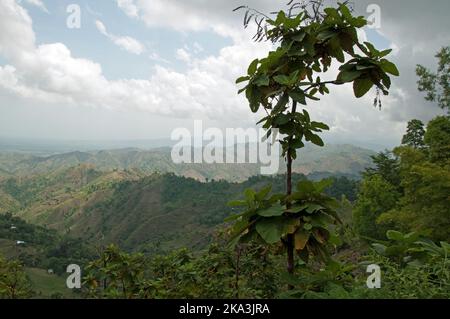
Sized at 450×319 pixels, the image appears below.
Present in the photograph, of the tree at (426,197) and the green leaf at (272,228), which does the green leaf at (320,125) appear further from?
the tree at (426,197)

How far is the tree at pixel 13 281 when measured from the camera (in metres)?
3.10

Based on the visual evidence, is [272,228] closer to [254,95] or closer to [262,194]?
[262,194]

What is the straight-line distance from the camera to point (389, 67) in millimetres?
2891

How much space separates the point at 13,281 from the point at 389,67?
12.2 feet

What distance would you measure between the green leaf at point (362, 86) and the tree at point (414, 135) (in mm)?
33585

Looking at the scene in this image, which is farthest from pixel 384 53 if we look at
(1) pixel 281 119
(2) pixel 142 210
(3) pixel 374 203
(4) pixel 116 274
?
(2) pixel 142 210

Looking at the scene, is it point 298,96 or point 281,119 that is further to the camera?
point 281,119

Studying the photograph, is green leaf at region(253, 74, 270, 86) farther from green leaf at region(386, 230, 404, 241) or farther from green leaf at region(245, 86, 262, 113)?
green leaf at region(386, 230, 404, 241)

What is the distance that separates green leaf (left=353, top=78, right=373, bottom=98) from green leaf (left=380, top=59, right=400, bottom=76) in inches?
6.1

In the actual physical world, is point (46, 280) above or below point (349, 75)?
below

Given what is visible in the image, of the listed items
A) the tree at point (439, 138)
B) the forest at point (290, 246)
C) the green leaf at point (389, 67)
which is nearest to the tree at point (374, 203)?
the tree at point (439, 138)
